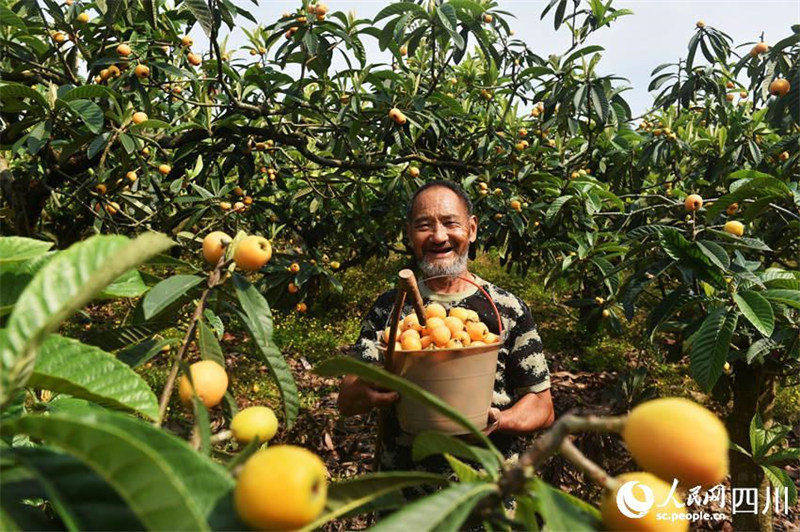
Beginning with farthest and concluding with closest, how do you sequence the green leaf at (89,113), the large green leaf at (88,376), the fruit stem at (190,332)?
the green leaf at (89,113) < the fruit stem at (190,332) < the large green leaf at (88,376)

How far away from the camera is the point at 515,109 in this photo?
12.6 feet

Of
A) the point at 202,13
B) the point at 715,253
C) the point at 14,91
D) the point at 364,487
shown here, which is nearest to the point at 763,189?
the point at 715,253

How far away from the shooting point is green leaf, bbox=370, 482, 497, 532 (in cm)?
41

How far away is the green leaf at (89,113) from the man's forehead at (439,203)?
4.24ft

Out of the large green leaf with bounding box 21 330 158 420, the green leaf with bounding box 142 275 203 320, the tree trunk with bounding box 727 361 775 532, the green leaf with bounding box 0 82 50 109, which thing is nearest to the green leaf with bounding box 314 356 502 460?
the large green leaf with bounding box 21 330 158 420

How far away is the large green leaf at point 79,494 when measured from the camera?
1.22 feet

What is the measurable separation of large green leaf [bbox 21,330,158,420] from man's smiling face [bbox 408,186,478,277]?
1.57 metres

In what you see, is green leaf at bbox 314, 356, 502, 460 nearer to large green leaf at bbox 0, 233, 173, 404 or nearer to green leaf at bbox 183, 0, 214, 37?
large green leaf at bbox 0, 233, 173, 404

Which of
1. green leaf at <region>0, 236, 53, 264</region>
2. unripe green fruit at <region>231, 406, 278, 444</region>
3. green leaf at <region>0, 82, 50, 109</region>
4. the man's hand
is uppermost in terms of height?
green leaf at <region>0, 82, 50, 109</region>

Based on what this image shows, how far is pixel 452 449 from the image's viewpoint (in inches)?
24.9

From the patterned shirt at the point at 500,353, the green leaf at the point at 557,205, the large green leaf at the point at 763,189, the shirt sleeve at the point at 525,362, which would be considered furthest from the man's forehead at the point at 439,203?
the large green leaf at the point at 763,189

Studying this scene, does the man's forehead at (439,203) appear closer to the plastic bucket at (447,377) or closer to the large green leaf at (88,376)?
the plastic bucket at (447,377)

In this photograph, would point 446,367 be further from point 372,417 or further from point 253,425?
point 372,417

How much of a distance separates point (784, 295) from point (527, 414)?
34.1 inches
